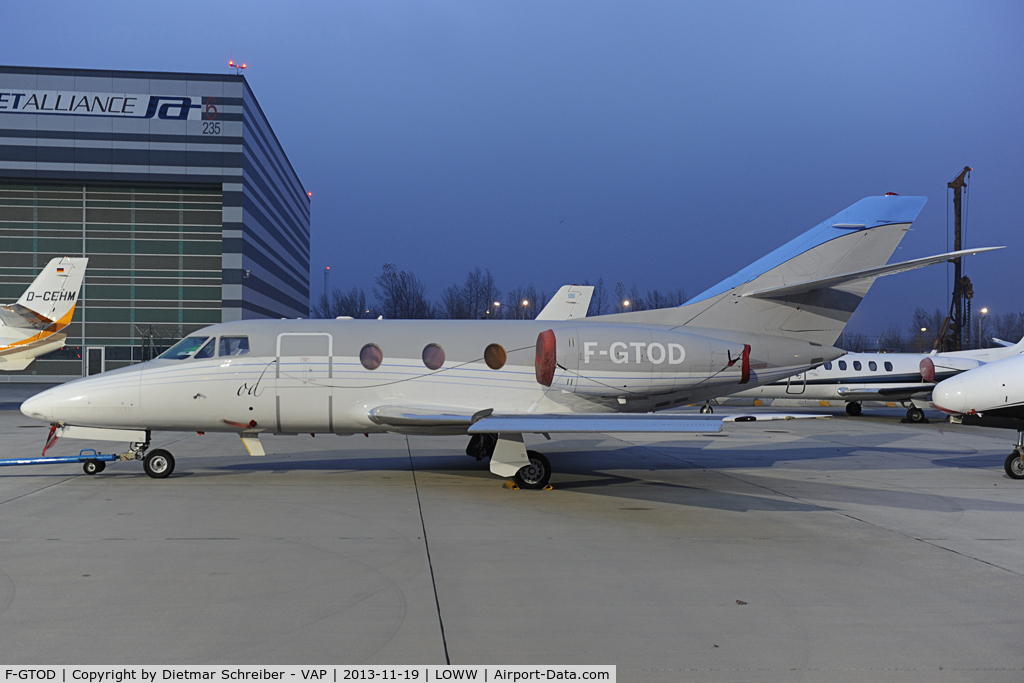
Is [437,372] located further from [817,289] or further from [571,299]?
[571,299]

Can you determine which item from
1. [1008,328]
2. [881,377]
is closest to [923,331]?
[1008,328]

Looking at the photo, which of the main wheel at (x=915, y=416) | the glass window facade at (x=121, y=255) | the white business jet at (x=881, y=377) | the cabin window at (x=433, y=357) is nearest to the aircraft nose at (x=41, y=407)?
the cabin window at (x=433, y=357)

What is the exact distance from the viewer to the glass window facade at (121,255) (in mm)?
48281

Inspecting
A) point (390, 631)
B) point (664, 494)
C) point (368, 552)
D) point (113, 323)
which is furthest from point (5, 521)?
point (113, 323)

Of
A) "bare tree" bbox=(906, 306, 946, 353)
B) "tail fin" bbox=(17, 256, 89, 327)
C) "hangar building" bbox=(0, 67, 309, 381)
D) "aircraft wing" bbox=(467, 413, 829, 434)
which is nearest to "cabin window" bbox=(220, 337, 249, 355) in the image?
"aircraft wing" bbox=(467, 413, 829, 434)

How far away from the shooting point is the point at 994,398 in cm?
1312

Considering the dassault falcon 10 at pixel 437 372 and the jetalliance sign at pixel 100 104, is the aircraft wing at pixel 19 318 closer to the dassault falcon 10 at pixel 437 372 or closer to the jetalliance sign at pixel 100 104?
the dassault falcon 10 at pixel 437 372

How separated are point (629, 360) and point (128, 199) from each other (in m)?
46.7

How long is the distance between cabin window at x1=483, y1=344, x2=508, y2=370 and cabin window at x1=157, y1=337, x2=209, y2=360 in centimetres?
471

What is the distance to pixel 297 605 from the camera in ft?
19.2

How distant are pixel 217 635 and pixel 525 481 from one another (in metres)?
6.75

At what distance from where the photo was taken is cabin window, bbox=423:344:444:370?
39.9 ft

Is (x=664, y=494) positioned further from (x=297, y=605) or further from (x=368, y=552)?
(x=297, y=605)

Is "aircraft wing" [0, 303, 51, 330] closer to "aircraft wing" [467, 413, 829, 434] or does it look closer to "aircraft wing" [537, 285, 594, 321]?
"aircraft wing" [537, 285, 594, 321]
